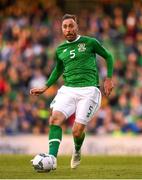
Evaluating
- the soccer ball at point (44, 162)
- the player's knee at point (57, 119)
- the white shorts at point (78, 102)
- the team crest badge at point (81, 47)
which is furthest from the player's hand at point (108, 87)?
the soccer ball at point (44, 162)

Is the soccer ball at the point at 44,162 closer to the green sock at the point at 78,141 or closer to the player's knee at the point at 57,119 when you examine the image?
the player's knee at the point at 57,119

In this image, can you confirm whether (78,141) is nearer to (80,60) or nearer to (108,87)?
(108,87)

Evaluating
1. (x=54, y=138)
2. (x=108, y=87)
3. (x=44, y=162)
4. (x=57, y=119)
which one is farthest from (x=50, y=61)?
(x=44, y=162)

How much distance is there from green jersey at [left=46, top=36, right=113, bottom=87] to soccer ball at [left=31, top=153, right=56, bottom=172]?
62.7 inches

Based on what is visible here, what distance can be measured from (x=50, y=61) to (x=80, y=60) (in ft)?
43.6

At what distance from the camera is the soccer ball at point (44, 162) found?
1165 centimetres

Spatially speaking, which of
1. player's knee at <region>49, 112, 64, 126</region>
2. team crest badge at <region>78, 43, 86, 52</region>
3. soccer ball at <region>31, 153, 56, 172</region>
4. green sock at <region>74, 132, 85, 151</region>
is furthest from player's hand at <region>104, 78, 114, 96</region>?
soccer ball at <region>31, 153, 56, 172</region>

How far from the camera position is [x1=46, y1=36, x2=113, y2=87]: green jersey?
1284 centimetres

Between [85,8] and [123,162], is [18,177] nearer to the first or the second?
[123,162]

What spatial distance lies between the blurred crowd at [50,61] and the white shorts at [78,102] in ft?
A: 33.3

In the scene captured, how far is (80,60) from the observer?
12867 millimetres

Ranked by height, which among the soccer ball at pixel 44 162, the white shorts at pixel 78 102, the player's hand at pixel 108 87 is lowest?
the soccer ball at pixel 44 162

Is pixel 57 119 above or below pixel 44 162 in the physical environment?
above

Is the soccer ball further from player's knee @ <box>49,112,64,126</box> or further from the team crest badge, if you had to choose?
the team crest badge
